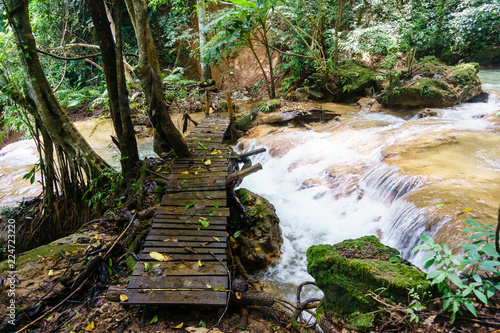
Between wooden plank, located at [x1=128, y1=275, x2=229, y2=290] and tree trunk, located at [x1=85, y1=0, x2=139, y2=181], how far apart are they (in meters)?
2.66

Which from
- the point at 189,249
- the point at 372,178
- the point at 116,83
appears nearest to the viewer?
the point at 189,249

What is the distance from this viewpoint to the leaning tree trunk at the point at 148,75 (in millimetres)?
4305

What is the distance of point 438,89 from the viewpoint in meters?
9.51

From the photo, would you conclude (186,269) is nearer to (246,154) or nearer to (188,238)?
(188,238)

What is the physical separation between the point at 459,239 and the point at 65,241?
17.8 feet

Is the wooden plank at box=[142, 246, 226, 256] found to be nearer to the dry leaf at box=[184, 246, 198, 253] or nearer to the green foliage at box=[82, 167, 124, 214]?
the dry leaf at box=[184, 246, 198, 253]

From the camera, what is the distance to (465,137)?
6684 mm

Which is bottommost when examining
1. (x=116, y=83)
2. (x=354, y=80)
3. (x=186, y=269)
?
(x=186, y=269)

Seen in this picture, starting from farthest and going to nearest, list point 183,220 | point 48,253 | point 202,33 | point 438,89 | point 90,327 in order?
1. point 202,33
2. point 438,89
3. point 183,220
4. point 48,253
5. point 90,327

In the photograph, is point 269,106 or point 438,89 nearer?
point 438,89

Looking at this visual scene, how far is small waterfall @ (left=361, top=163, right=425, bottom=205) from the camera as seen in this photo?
16.6 feet

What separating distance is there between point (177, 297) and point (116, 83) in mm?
3734

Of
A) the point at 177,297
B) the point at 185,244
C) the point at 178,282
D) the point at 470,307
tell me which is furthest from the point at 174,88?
the point at 470,307

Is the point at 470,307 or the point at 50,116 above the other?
the point at 50,116
